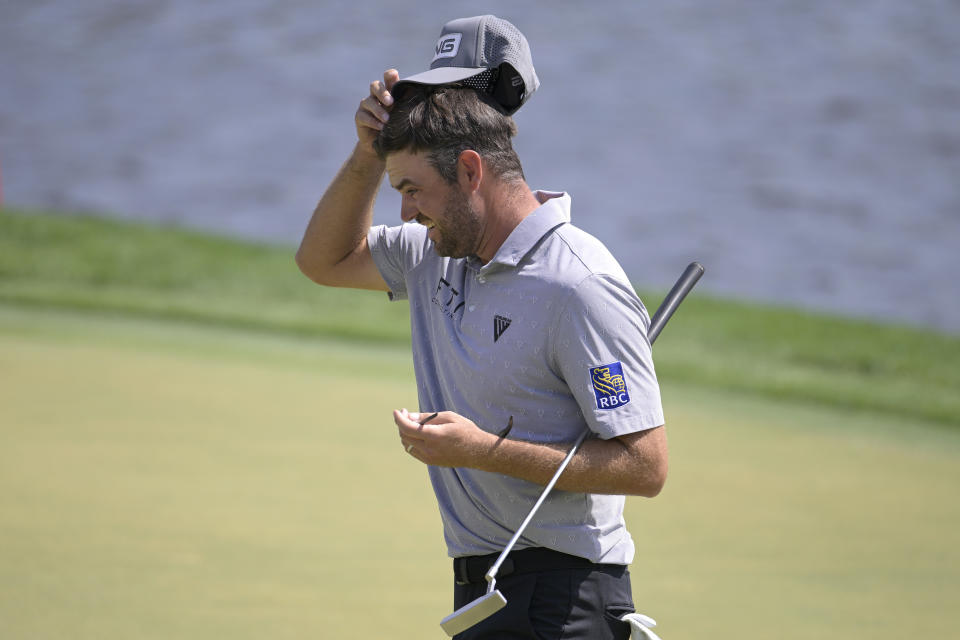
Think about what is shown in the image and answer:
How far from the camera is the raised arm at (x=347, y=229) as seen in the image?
229 centimetres

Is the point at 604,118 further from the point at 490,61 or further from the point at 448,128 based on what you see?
the point at 448,128

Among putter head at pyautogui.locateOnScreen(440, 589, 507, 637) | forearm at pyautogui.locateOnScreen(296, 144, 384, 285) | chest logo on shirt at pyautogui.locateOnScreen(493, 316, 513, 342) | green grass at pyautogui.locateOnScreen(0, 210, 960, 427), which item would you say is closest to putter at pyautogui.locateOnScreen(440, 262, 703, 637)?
putter head at pyautogui.locateOnScreen(440, 589, 507, 637)

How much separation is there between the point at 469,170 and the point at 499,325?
256 millimetres

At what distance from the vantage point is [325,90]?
1728 centimetres

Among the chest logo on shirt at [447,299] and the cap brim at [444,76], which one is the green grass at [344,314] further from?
the cap brim at [444,76]

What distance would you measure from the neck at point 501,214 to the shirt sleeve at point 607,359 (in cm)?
20

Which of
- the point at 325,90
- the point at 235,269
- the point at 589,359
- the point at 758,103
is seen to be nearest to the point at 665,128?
the point at 758,103

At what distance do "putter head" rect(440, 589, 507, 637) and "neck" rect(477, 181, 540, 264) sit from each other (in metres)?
0.57

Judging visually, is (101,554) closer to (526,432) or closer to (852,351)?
(526,432)

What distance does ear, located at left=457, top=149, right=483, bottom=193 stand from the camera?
6.39 feet

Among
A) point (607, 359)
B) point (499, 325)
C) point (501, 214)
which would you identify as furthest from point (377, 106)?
point (607, 359)

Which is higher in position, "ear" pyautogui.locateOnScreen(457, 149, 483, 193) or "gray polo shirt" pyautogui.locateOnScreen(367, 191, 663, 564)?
"ear" pyautogui.locateOnScreen(457, 149, 483, 193)

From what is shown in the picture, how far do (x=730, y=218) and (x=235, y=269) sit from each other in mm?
8474

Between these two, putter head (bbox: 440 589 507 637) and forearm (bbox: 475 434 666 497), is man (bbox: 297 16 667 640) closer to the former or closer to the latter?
forearm (bbox: 475 434 666 497)
